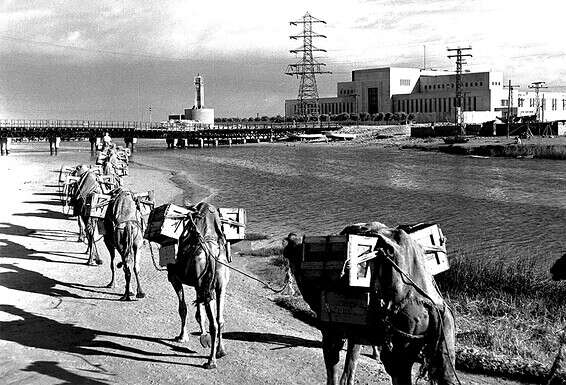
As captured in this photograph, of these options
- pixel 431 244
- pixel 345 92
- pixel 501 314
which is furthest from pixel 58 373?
pixel 345 92

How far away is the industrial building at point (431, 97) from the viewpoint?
15875cm

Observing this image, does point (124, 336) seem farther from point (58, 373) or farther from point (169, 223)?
point (169, 223)

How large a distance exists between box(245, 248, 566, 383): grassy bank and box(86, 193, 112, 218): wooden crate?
16.0 feet

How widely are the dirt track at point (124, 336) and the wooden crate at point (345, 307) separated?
2.52 metres

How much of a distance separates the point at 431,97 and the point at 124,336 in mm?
164486

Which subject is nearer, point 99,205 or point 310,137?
point 99,205

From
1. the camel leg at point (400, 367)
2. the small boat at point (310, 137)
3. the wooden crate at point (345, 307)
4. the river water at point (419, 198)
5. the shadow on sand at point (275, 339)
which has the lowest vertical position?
the river water at point (419, 198)

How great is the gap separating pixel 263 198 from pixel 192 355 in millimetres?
→ 31446

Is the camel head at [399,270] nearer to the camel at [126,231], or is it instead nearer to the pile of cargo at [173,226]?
the pile of cargo at [173,226]

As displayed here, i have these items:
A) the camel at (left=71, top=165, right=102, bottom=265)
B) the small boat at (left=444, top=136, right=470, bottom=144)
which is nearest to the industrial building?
the small boat at (left=444, top=136, right=470, bottom=144)

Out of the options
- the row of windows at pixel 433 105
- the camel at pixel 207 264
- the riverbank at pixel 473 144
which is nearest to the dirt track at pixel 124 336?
the camel at pixel 207 264

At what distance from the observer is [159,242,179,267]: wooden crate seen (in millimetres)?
11828

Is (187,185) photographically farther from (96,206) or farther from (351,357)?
(351,357)

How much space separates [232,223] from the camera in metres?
11.9
